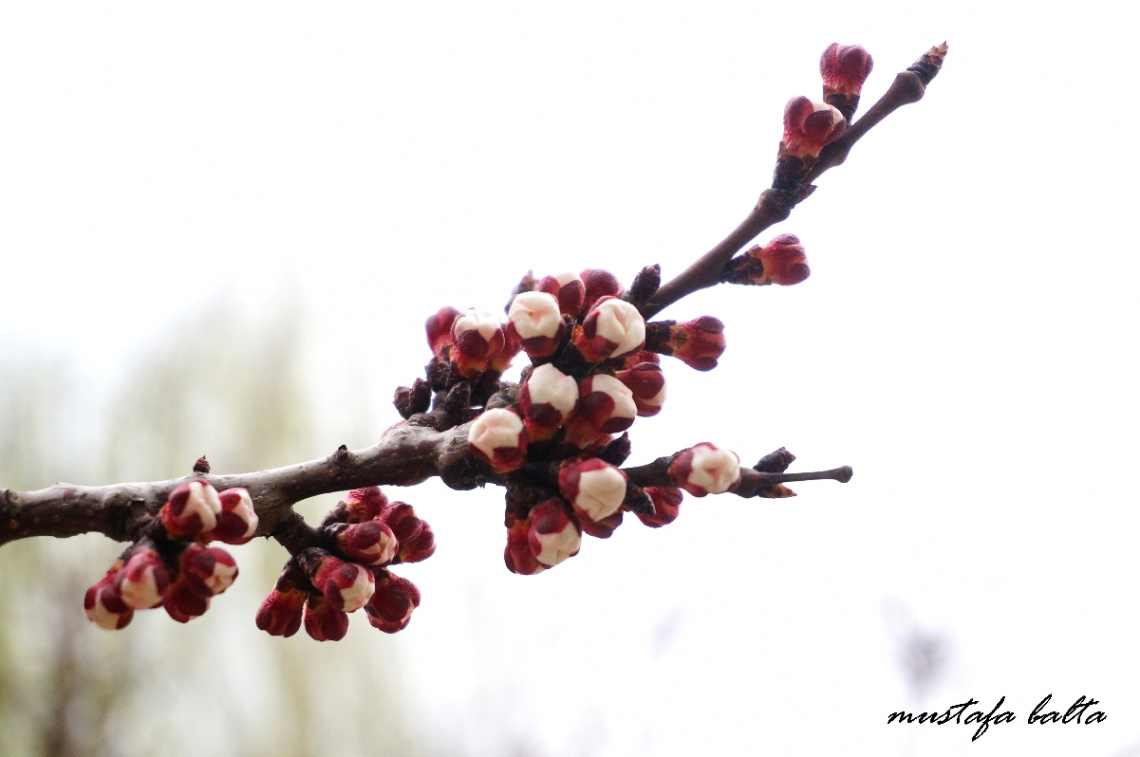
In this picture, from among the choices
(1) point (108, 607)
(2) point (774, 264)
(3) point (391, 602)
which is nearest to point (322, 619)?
(3) point (391, 602)

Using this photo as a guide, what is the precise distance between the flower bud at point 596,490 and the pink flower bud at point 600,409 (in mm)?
30

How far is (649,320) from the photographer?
572 mm

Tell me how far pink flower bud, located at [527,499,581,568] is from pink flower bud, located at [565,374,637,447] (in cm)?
4

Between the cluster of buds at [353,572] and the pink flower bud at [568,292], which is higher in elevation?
the pink flower bud at [568,292]

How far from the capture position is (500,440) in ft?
1.49

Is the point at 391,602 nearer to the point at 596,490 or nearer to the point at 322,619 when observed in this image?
the point at 322,619

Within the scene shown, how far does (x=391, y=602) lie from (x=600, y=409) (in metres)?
0.20

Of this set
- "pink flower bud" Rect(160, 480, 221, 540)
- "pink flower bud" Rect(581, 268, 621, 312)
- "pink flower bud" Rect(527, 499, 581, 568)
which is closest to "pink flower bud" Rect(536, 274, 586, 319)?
"pink flower bud" Rect(581, 268, 621, 312)

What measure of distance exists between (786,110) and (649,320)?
157mm

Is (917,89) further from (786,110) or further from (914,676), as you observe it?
(914,676)

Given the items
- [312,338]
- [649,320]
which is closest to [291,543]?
[649,320]

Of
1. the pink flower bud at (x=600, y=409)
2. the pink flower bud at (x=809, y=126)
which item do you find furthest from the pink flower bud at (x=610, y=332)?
the pink flower bud at (x=809, y=126)

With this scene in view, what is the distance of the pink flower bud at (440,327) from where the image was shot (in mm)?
618

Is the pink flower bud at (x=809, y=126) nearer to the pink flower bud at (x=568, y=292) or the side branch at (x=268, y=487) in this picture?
the pink flower bud at (x=568, y=292)
